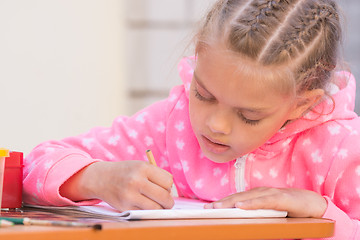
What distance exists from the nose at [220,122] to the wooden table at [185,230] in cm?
18

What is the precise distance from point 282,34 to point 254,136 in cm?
15

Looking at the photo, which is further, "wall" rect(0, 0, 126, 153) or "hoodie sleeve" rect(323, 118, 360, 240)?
"wall" rect(0, 0, 126, 153)

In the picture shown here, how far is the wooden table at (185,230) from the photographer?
1.73ft

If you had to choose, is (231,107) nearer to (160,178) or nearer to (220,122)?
(220,122)

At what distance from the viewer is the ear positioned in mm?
920

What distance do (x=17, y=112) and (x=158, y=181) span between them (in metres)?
1.24

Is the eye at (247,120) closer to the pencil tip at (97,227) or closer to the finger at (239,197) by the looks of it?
the finger at (239,197)

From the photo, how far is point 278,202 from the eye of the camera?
30.5 inches

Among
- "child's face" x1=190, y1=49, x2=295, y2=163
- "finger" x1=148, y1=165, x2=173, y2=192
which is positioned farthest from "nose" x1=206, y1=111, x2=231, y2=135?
"finger" x1=148, y1=165, x2=173, y2=192

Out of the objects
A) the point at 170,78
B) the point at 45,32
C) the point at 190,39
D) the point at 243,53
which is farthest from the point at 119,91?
the point at 243,53

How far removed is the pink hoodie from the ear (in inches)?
0.9

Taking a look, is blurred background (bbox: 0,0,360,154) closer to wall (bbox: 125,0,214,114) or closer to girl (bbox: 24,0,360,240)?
wall (bbox: 125,0,214,114)

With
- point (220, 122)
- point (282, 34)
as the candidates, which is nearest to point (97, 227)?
point (220, 122)

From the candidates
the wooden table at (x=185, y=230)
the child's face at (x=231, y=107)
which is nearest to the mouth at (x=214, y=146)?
the child's face at (x=231, y=107)
